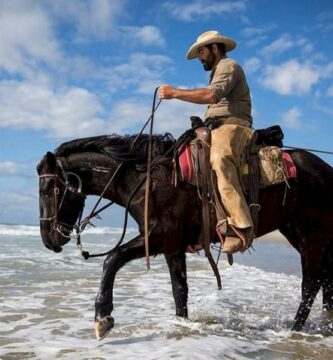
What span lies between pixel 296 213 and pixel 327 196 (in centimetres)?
45

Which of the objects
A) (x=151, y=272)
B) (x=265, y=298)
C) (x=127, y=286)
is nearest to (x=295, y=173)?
(x=265, y=298)

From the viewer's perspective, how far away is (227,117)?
231 inches

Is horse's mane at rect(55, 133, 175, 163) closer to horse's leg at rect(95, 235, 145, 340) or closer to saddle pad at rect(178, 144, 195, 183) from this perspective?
saddle pad at rect(178, 144, 195, 183)

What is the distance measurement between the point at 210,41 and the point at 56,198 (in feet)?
8.16

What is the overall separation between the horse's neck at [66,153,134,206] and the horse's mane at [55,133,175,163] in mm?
94

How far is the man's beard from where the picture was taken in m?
5.87

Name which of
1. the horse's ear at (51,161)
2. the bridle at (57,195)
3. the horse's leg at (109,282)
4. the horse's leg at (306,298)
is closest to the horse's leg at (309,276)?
the horse's leg at (306,298)

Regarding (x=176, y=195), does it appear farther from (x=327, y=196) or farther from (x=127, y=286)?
(x=127, y=286)

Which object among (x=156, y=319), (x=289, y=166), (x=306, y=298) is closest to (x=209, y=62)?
(x=289, y=166)

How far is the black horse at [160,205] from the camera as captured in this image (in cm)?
540

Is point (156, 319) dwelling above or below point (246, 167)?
below

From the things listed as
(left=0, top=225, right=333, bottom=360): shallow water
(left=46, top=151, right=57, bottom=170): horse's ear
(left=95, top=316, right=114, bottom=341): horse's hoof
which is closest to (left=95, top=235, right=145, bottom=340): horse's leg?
(left=95, top=316, right=114, bottom=341): horse's hoof

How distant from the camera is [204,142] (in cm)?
566

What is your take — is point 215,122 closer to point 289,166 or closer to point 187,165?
point 187,165
